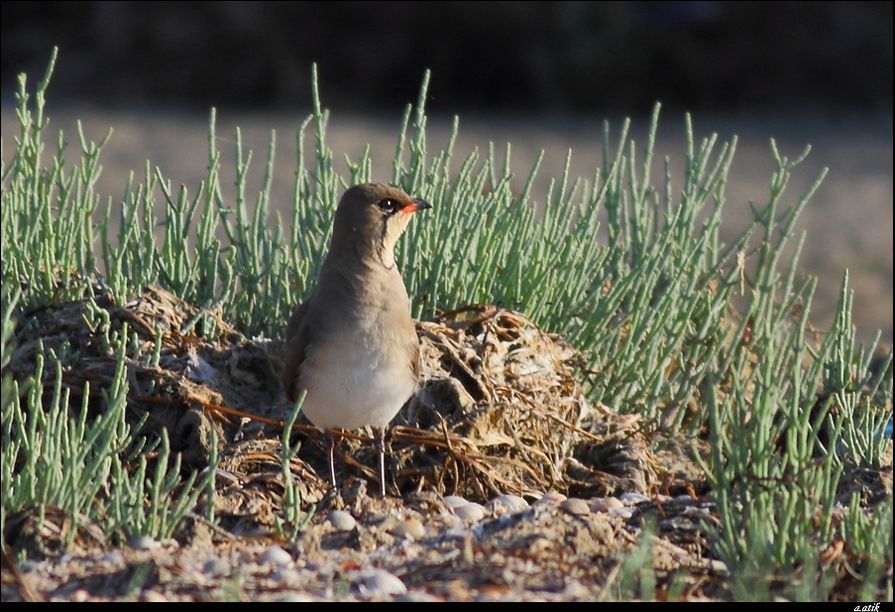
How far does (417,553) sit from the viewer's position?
12.9 ft

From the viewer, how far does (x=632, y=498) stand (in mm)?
4746

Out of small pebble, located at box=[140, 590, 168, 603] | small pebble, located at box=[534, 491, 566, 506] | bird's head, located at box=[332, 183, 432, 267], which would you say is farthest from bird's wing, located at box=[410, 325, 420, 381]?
small pebble, located at box=[140, 590, 168, 603]

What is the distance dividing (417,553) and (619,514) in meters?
0.79

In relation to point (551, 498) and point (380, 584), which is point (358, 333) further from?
point (380, 584)

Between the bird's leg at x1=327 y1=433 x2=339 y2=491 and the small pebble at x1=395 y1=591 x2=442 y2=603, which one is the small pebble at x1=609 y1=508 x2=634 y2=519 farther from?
the small pebble at x1=395 y1=591 x2=442 y2=603

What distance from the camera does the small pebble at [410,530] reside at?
13.6 ft

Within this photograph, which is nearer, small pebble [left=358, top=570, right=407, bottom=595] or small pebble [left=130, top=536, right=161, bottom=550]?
small pebble [left=358, top=570, right=407, bottom=595]

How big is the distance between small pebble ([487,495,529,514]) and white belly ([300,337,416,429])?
44cm

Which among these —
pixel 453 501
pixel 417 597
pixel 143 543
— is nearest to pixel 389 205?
pixel 453 501

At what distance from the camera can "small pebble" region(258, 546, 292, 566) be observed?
3.72 meters

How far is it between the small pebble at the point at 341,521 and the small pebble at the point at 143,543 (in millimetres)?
566

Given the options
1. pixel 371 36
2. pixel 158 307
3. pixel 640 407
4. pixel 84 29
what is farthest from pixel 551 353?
pixel 84 29

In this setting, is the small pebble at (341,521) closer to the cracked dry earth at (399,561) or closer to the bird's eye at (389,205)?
the cracked dry earth at (399,561)

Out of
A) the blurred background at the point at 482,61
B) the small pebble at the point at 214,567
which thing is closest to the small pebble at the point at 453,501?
the small pebble at the point at 214,567
